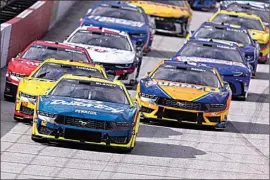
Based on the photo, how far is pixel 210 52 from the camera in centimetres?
2666

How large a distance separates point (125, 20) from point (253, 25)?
14.6 feet

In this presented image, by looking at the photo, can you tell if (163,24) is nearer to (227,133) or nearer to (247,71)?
(247,71)

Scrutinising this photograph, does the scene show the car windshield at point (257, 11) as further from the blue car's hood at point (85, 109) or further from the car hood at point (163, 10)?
the blue car's hood at point (85, 109)

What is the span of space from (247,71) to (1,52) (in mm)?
5707

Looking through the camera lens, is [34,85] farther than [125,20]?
No

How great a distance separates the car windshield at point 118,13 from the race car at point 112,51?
5090mm

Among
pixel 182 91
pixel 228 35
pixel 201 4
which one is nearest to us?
pixel 182 91

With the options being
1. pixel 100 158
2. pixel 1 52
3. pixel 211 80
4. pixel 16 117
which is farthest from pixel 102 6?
pixel 100 158

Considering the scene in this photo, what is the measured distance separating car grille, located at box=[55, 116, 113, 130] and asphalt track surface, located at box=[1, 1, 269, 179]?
0.36m

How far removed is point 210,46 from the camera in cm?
2681

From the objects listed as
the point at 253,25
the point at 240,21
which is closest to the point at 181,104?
the point at 253,25

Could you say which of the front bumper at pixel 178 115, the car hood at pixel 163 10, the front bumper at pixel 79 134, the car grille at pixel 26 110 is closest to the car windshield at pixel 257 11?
the car hood at pixel 163 10

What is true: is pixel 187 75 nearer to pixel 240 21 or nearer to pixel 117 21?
pixel 117 21

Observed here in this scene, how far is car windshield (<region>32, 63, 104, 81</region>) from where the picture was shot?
2047 centimetres
